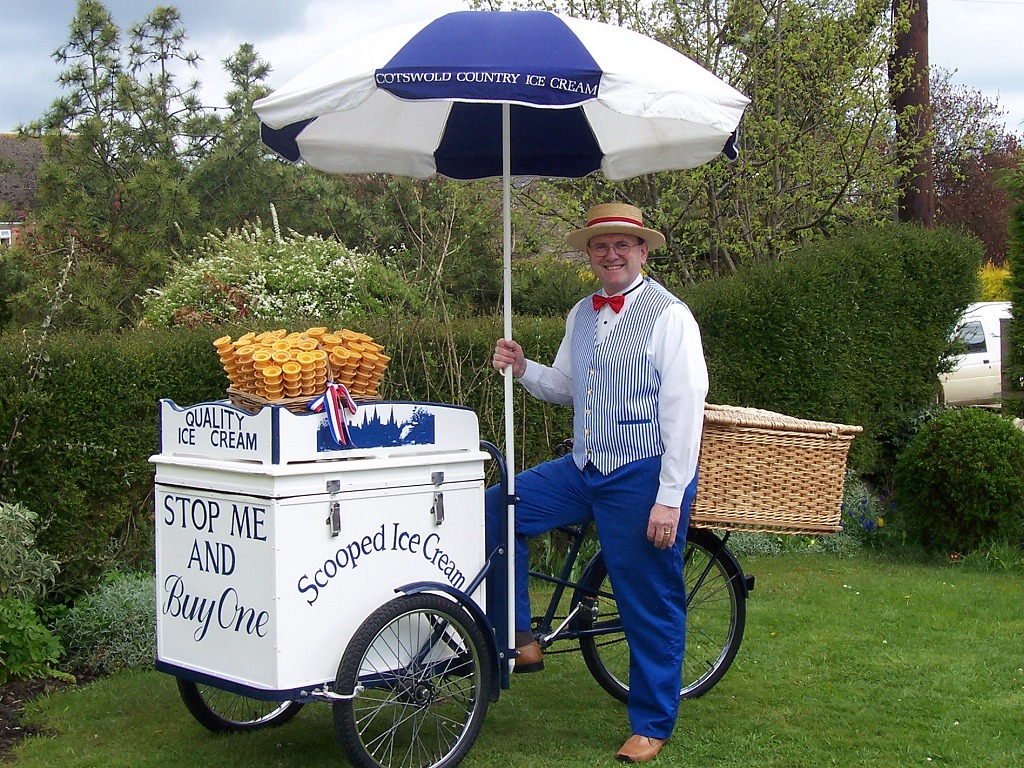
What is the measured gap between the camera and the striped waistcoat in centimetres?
421

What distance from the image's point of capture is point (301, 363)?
3.88m

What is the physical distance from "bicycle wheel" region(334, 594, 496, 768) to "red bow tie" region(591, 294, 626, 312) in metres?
1.26

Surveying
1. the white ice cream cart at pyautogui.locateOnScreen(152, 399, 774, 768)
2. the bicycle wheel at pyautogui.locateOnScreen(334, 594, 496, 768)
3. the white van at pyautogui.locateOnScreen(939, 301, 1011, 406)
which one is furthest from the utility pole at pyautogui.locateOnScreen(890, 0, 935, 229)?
the bicycle wheel at pyautogui.locateOnScreen(334, 594, 496, 768)

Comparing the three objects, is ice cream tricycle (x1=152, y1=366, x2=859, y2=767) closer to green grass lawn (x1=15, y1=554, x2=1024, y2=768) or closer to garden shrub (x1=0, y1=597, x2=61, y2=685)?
green grass lawn (x1=15, y1=554, x2=1024, y2=768)

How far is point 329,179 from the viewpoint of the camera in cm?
1326

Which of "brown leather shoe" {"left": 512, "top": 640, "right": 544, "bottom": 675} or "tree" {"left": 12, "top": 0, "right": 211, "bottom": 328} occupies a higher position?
"tree" {"left": 12, "top": 0, "right": 211, "bottom": 328}

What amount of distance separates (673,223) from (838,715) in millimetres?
6826


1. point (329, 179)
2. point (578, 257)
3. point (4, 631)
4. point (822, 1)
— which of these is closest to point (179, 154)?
point (329, 179)

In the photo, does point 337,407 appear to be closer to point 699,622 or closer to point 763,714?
point 699,622

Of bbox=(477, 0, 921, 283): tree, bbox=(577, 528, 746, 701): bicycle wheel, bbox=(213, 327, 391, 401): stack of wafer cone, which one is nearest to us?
bbox=(213, 327, 391, 401): stack of wafer cone

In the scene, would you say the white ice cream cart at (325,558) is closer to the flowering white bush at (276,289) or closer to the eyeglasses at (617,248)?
the eyeglasses at (617,248)

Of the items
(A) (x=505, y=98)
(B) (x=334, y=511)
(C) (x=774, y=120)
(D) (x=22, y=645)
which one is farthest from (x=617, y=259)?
(C) (x=774, y=120)

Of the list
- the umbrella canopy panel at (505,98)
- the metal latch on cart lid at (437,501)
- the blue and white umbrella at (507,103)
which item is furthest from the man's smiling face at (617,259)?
the metal latch on cart lid at (437,501)

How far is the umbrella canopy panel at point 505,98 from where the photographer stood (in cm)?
363
